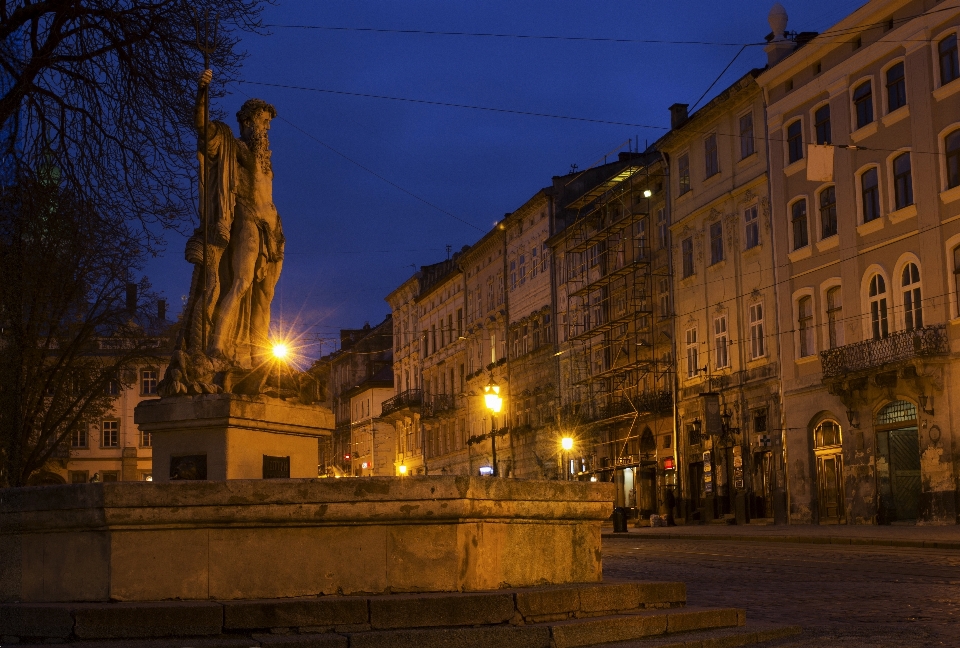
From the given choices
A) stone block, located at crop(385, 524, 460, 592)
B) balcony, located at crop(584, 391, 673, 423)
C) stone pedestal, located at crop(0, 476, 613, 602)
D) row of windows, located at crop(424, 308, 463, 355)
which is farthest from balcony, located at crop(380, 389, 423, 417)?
stone block, located at crop(385, 524, 460, 592)

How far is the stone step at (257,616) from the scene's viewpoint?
25.0ft

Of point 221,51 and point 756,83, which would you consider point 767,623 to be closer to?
point 221,51

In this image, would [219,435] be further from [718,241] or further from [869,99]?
[718,241]

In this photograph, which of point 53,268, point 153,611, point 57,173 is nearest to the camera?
point 153,611

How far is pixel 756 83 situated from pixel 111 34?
32.7m

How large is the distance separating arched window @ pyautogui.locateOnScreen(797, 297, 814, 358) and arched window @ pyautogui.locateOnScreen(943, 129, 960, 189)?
7.17m

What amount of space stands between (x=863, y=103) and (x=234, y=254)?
92.9 feet

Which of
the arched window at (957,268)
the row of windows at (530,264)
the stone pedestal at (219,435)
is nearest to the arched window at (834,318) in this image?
the arched window at (957,268)

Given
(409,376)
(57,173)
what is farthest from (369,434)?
(57,173)

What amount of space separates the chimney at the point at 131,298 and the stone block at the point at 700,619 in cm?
2060

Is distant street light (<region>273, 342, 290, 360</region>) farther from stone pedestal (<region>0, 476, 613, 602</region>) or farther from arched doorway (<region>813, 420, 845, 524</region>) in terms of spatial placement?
arched doorway (<region>813, 420, 845, 524</region>)

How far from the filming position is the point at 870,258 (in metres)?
35.8

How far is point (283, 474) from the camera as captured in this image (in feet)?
37.6

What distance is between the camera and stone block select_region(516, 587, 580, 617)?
8.18 meters
